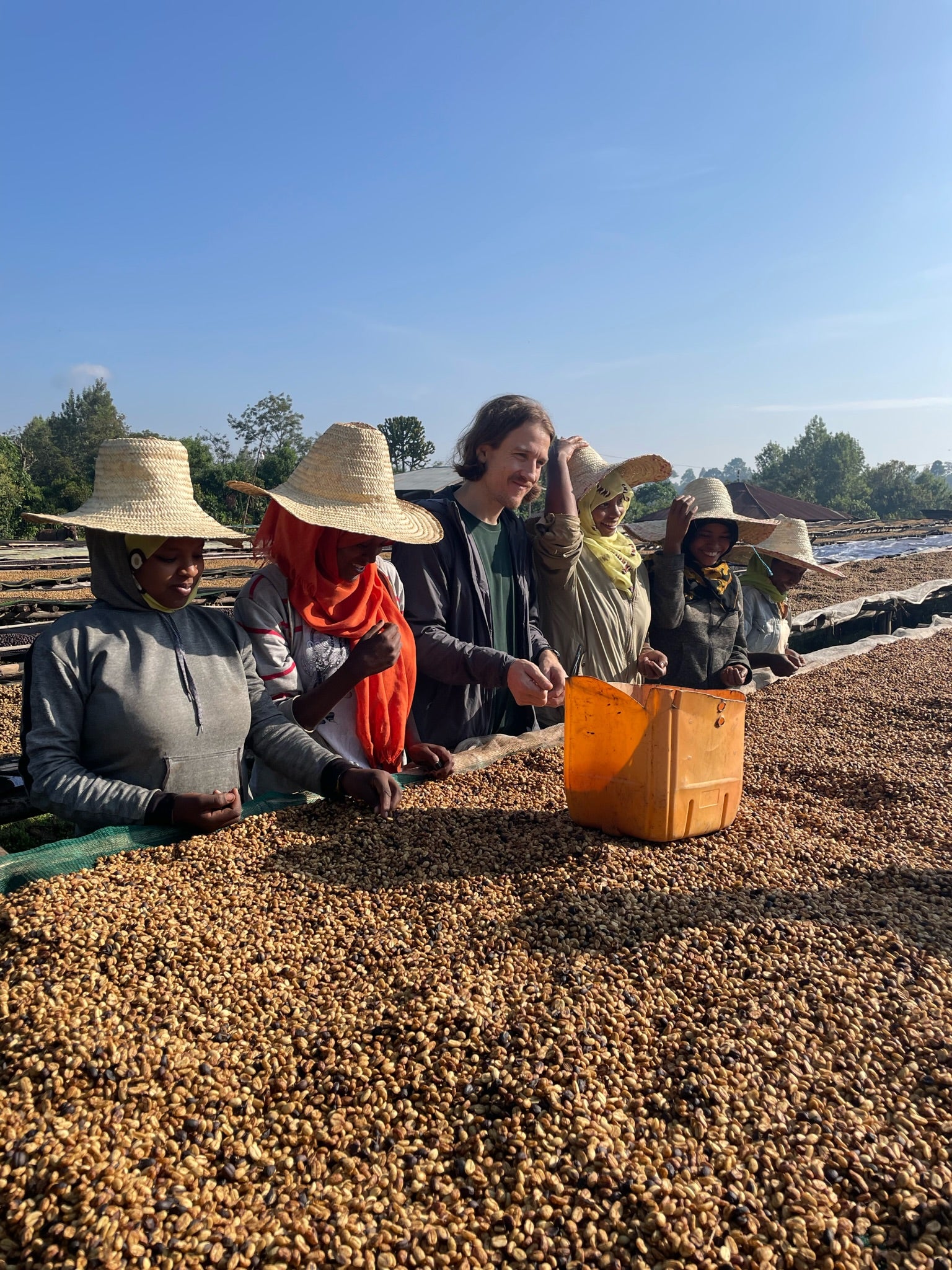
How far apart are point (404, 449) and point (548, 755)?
4152 cm

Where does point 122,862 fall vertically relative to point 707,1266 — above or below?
above

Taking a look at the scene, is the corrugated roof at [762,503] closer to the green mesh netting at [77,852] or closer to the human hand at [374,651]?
the human hand at [374,651]

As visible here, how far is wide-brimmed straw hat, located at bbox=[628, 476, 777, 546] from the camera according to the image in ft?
12.6

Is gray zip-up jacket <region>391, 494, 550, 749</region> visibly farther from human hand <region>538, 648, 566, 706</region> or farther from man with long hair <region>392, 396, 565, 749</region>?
human hand <region>538, 648, 566, 706</region>

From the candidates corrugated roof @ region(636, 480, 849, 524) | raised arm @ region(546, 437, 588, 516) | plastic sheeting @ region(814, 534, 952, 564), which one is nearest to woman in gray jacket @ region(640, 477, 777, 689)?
raised arm @ region(546, 437, 588, 516)

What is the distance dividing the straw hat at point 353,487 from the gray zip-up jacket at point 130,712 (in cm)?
48

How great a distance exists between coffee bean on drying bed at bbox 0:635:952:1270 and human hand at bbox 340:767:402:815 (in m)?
0.06

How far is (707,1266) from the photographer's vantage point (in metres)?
1.06

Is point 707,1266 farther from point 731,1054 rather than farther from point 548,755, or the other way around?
point 548,755

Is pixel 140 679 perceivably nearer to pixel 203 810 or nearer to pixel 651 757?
pixel 203 810

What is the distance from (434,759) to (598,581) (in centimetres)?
117

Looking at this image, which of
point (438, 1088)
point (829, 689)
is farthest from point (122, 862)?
point (829, 689)

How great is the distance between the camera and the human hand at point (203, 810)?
1.93 metres

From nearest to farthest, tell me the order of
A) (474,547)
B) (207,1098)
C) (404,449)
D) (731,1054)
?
1. (207,1098)
2. (731,1054)
3. (474,547)
4. (404,449)
